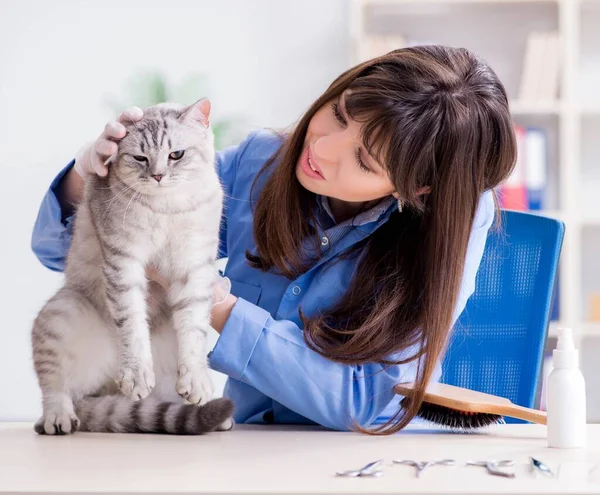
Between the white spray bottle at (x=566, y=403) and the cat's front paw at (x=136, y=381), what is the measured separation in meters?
0.60

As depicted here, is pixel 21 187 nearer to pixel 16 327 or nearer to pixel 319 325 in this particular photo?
pixel 16 327

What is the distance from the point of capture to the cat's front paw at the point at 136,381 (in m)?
1.21

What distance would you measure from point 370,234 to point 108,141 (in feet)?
1.75

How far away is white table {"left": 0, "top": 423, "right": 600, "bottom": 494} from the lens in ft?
2.70

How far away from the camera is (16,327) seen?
151 inches

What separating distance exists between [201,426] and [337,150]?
51 centimetres

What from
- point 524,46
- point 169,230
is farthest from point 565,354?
point 524,46

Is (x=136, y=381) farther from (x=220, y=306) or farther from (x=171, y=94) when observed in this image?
(x=171, y=94)

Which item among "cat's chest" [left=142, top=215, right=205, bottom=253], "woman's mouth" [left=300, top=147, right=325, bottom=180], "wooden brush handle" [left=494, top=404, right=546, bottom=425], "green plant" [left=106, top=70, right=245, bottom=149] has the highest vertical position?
"green plant" [left=106, top=70, right=245, bottom=149]

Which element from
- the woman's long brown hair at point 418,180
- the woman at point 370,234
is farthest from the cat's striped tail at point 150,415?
the woman's long brown hair at point 418,180

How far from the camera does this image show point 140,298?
1313mm

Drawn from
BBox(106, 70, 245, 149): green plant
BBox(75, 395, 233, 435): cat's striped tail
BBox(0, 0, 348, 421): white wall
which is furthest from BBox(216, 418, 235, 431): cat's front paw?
BBox(0, 0, 348, 421): white wall

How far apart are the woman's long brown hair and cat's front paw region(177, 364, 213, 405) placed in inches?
8.1

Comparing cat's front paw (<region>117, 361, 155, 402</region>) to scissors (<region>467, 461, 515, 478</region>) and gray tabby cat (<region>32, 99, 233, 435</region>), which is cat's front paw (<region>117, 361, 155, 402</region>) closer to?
gray tabby cat (<region>32, 99, 233, 435</region>)
